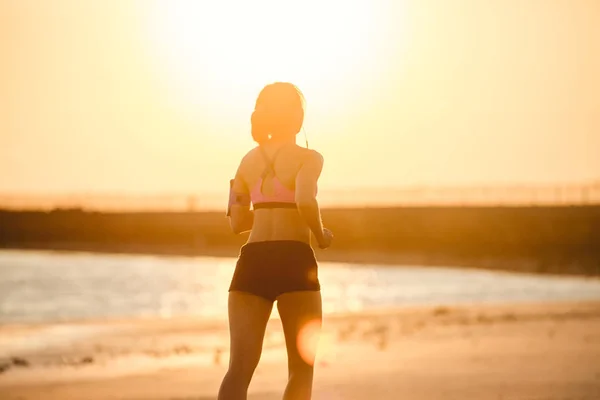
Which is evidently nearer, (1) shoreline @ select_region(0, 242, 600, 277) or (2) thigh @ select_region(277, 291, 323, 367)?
(2) thigh @ select_region(277, 291, 323, 367)

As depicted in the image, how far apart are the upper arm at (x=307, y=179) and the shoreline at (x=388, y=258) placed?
37112 millimetres

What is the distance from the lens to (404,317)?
17.9 m

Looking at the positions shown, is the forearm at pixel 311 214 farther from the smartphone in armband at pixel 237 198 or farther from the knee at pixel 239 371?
the knee at pixel 239 371

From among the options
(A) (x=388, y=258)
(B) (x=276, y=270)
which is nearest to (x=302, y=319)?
(B) (x=276, y=270)

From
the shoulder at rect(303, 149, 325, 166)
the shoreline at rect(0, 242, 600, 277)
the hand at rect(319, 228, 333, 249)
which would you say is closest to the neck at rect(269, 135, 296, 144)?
the shoulder at rect(303, 149, 325, 166)

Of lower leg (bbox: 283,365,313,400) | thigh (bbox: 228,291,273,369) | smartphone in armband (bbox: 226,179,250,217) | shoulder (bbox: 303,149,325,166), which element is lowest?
lower leg (bbox: 283,365,313,400)

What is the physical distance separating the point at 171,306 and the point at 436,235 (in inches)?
2003

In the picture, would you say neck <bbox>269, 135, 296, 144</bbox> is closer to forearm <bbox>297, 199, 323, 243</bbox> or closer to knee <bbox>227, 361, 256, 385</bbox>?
forearm <bbox>297, 199, 323, 243</bbox>

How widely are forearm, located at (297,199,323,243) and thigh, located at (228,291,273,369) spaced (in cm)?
45

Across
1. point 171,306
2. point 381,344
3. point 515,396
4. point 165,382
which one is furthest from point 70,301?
point 515,396

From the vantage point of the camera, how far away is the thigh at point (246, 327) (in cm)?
577

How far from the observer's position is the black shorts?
5.81m

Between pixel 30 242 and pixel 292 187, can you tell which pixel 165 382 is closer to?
pixel 292 187

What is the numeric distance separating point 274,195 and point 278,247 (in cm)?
27
